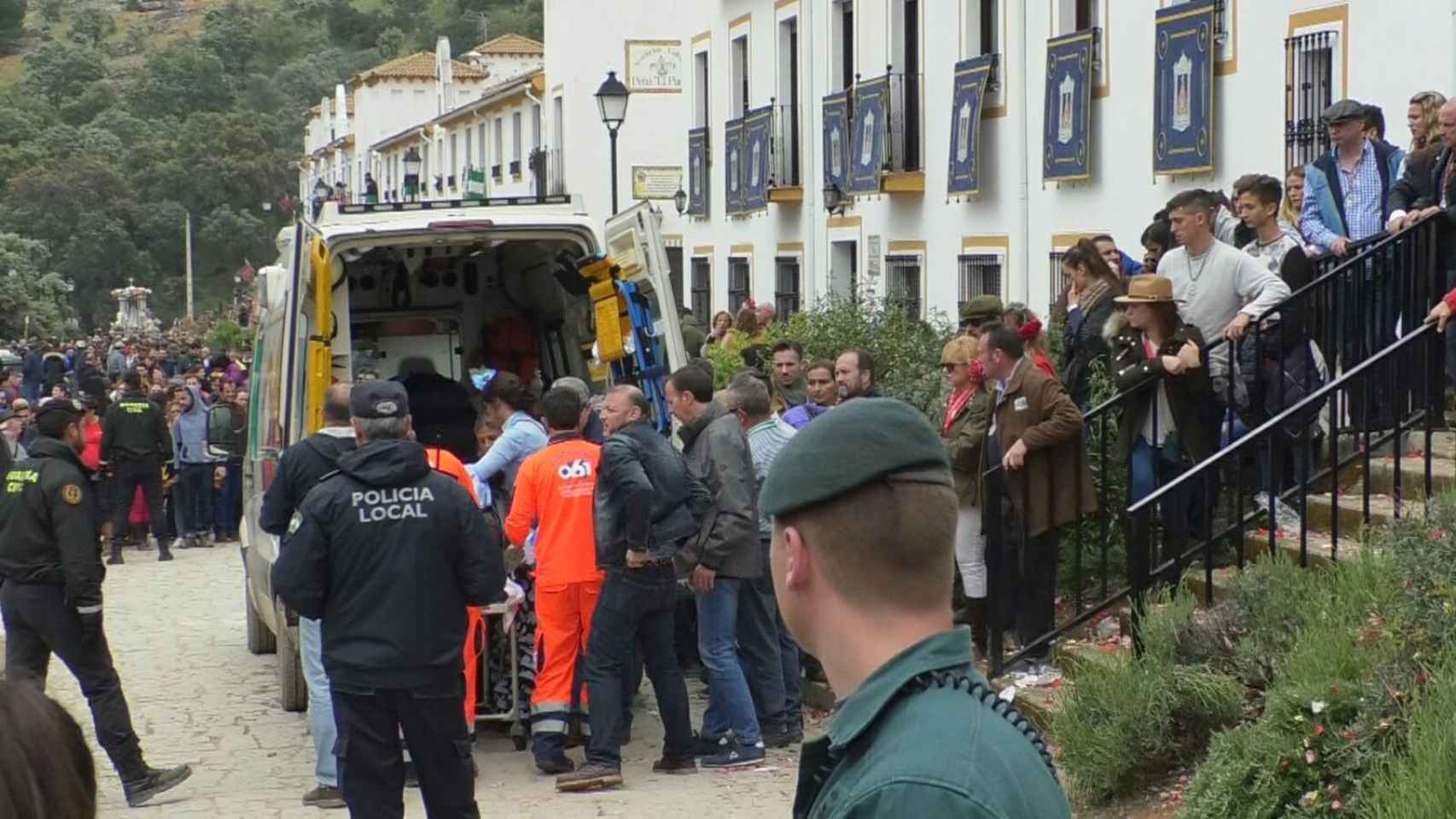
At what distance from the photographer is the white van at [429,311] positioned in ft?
33.5

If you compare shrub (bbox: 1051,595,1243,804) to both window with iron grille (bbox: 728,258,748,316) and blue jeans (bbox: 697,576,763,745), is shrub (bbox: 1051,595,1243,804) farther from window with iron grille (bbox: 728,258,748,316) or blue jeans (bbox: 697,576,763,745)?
window with iron grille (bbox: 728,258,748,316)

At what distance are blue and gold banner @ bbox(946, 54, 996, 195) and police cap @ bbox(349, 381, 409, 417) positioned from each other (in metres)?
12.2

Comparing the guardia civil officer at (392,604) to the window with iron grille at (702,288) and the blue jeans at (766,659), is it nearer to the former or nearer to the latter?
the blue jeans at (766,659)

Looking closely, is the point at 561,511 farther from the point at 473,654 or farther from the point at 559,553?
the point at 473,654

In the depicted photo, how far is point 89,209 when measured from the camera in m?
86.7

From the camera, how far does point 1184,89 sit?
49.5ft

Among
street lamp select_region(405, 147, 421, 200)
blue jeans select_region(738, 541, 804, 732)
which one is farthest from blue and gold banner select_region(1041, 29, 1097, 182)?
street lamp select_region(405, 147, 421, 200)

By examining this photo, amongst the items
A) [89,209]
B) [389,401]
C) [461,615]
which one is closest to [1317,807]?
[461,615]

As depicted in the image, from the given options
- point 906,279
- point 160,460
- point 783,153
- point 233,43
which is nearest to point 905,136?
point 906,279

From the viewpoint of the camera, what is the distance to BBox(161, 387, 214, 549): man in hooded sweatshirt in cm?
2094

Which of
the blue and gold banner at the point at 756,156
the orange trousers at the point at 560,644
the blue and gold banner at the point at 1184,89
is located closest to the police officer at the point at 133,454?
the blue and gold banner at the point at 756,156

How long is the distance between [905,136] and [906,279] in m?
1.61

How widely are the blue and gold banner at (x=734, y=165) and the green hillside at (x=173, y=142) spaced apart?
81.1ft

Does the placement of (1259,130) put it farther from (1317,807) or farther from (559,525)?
(1317,807)
